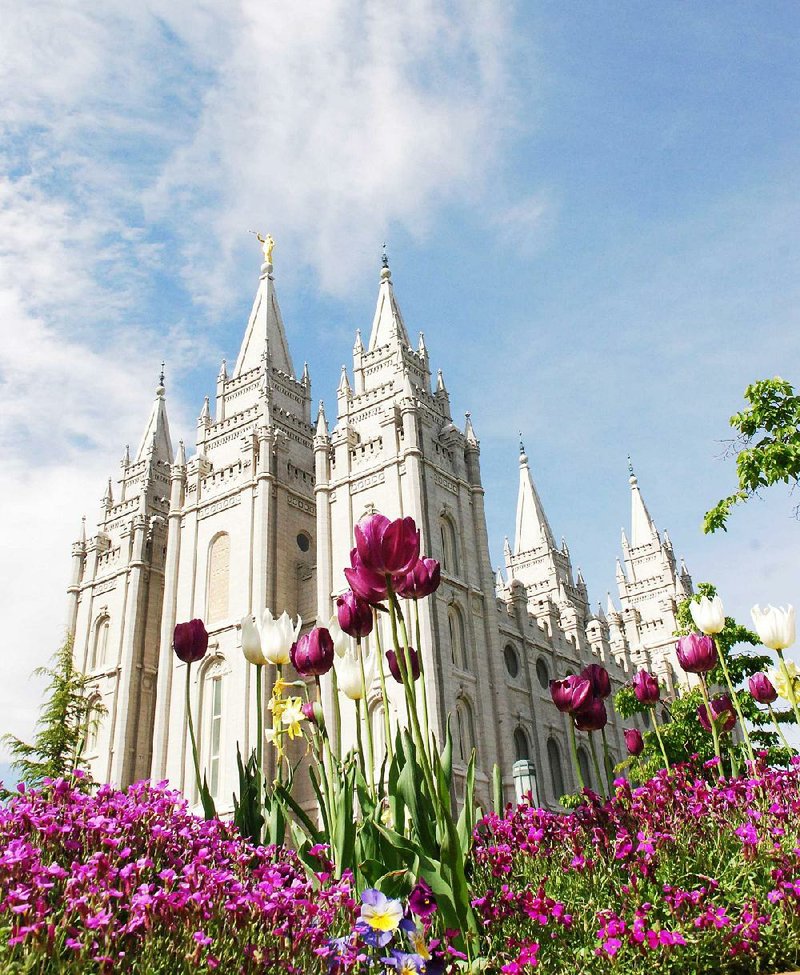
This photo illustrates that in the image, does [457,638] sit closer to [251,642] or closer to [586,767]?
[586,767]

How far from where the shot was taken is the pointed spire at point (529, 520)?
48969 millimetres

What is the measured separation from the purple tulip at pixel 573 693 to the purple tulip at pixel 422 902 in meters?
1.62

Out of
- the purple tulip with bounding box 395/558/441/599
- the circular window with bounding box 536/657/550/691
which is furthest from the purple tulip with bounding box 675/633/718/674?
the circular window with bounding box 536/657/550/691

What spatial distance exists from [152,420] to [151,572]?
901 cm

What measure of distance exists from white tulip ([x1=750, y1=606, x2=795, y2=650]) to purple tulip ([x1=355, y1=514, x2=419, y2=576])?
269cm

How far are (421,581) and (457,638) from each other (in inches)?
812

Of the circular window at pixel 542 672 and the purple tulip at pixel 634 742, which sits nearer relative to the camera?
the purple tulip at pixel 634 742

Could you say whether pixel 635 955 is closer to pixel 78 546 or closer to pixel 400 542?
pixel 400 542

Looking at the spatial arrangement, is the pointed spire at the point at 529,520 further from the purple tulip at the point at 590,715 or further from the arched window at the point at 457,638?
the purple tulip at the point at 590,715

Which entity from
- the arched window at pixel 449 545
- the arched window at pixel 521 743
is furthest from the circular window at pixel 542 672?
the arched window at pixel 449 545

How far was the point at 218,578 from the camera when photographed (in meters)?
28.7

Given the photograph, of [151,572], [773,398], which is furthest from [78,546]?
[773,398]

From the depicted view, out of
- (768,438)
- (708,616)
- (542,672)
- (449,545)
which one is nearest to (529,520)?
(542,672)

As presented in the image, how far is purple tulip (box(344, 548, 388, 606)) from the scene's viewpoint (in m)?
4.48
